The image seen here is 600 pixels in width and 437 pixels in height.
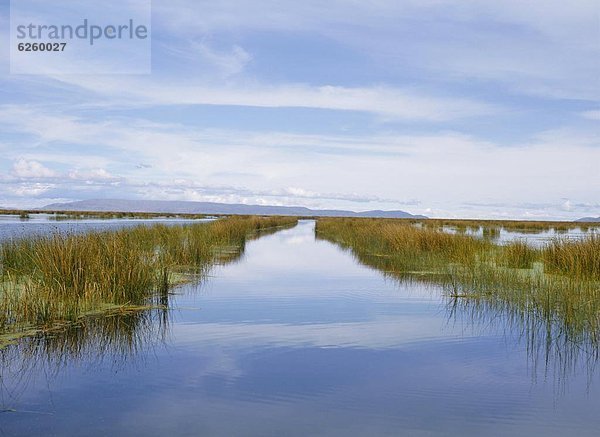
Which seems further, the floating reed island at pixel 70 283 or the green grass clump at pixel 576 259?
the green grass clump at pixel 576 259

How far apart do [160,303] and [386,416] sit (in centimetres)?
534

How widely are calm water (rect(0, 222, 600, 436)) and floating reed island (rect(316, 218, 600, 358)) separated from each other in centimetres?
51

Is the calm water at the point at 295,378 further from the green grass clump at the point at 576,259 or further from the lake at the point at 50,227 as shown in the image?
the lake at the point at 50,227

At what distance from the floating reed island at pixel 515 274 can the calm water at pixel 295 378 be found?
0.51 metres

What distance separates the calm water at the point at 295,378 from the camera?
422 centimetres

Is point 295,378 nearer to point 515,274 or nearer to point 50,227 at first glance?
point 515,274

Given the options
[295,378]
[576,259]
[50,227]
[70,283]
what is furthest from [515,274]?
[50,227]

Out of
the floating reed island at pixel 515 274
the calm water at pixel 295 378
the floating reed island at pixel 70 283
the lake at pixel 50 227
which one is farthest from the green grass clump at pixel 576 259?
the lake at pixel 50 227

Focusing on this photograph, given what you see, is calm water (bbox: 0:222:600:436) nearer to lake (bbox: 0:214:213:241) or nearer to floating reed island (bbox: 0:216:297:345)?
floating reed island (bbox: 0:216:297:345)

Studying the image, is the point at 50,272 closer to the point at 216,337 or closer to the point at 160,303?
the point at 160,303

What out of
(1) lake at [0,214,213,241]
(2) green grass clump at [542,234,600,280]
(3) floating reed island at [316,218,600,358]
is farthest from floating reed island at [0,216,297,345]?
(2) green grass clump at [542,234,600,280]

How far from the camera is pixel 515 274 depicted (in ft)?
37.1

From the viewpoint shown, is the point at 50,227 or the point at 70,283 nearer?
the point at 70,283

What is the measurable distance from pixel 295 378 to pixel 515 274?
737cm
